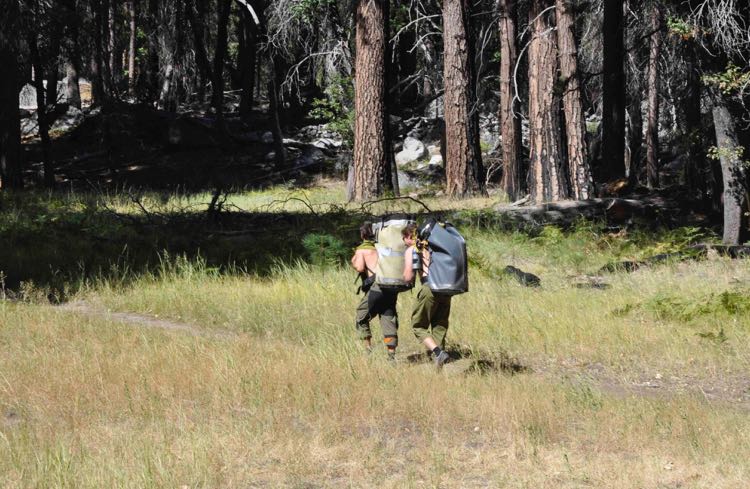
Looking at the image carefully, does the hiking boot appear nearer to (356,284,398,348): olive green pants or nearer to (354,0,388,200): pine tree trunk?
(356,284,398,348): olive green pants

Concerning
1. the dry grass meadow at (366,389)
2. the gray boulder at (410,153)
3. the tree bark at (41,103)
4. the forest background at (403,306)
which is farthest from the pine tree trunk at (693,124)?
the tree bark at (41,103)

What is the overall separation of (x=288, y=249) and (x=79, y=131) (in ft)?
81.4

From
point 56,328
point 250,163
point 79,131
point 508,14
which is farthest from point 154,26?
point 56,328

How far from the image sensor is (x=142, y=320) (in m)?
12.2

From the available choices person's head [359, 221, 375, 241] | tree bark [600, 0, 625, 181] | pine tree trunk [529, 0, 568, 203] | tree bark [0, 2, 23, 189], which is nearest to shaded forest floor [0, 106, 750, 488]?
person's head [359, 221, 375, 241]

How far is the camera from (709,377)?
9.44 metres

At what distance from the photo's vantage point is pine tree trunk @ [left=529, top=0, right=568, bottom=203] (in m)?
19.8

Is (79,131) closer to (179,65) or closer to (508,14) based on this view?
(179,65)

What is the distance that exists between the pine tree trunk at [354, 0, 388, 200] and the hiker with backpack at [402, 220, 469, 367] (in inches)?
524

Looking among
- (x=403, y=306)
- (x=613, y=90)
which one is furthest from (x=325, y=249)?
(x=613, y=90)

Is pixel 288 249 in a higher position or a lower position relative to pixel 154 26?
lower

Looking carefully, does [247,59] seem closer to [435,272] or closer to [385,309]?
[385,309]

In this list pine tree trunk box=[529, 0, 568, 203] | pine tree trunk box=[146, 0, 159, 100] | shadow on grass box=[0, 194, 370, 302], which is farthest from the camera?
pine tree trunk box=[146, 0, 159, 100]

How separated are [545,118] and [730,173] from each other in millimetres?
5089
